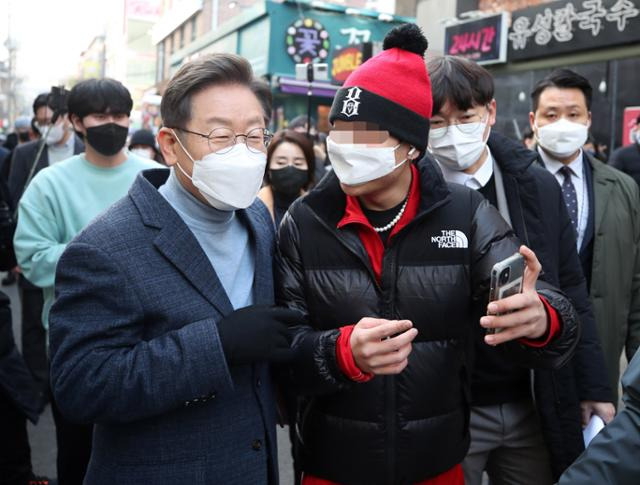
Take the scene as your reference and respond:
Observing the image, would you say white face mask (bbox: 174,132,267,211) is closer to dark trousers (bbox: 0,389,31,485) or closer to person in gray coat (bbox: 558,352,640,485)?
person in gray coat (bbox: 558,352,640,485)

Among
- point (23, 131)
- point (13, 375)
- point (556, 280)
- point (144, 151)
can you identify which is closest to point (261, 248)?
point (556, 280)

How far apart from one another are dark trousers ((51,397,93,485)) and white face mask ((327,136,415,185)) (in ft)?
6.19

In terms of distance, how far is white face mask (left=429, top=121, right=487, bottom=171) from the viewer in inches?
104

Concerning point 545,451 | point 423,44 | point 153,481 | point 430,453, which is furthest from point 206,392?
point 545,451

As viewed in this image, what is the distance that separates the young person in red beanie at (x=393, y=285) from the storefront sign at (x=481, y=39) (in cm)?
1334

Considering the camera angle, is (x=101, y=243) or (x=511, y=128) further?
(x=511, y=128)

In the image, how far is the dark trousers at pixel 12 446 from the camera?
11.3ft

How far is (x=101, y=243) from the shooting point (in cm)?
177

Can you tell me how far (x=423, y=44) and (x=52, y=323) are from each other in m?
1.41

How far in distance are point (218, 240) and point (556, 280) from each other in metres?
1.30

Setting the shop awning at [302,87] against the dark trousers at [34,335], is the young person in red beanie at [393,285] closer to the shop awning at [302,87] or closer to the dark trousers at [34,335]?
the dark trousers at [34,335]

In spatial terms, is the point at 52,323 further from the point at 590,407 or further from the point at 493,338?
the point at 590,407

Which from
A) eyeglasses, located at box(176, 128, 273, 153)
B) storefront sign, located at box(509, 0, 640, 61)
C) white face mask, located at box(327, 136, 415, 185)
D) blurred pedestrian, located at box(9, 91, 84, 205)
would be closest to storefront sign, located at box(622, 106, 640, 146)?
storefront sign, located at box(509, 0, 640, 61)

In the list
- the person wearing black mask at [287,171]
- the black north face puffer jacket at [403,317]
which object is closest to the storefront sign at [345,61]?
the person wearing black mask at [287,171]
